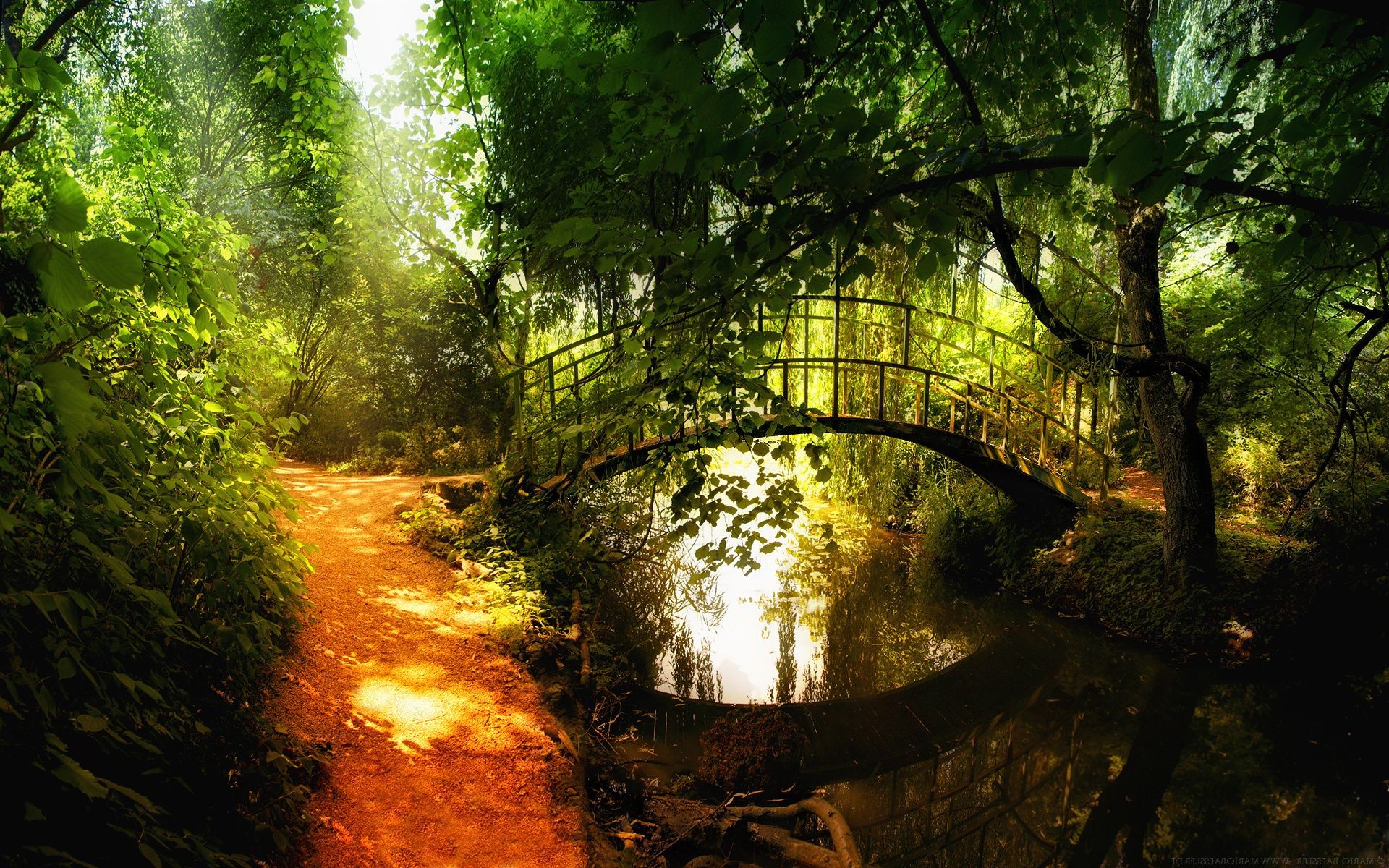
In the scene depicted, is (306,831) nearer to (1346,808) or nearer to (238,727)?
(238,727)

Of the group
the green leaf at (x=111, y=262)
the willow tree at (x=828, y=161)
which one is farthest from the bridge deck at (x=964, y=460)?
the green leaf at (x=111, y=262)

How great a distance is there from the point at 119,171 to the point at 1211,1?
500 inches

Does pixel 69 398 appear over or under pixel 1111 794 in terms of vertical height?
over

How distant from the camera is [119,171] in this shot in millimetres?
8055

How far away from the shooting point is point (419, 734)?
3.67m

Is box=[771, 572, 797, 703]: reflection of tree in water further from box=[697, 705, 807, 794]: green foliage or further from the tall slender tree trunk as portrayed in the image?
the tall slender tree trunk

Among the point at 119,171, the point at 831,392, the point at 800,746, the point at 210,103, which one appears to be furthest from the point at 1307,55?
the point at 210,103

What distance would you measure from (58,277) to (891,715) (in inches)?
224

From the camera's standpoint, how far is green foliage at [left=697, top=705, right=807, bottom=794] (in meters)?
4.23

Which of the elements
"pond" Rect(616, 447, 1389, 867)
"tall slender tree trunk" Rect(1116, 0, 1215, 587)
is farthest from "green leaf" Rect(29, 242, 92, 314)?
"tall slender tree trunk" Rect(1116, 0, 1215, 587)

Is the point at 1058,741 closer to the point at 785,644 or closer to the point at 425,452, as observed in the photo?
the point at 785,644

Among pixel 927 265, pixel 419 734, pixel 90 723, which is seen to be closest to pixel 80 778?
pixel 90 723

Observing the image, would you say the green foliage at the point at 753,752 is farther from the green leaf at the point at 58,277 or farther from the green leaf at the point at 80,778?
the green leaf at the point at 58,277

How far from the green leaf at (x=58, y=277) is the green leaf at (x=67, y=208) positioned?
33mm
